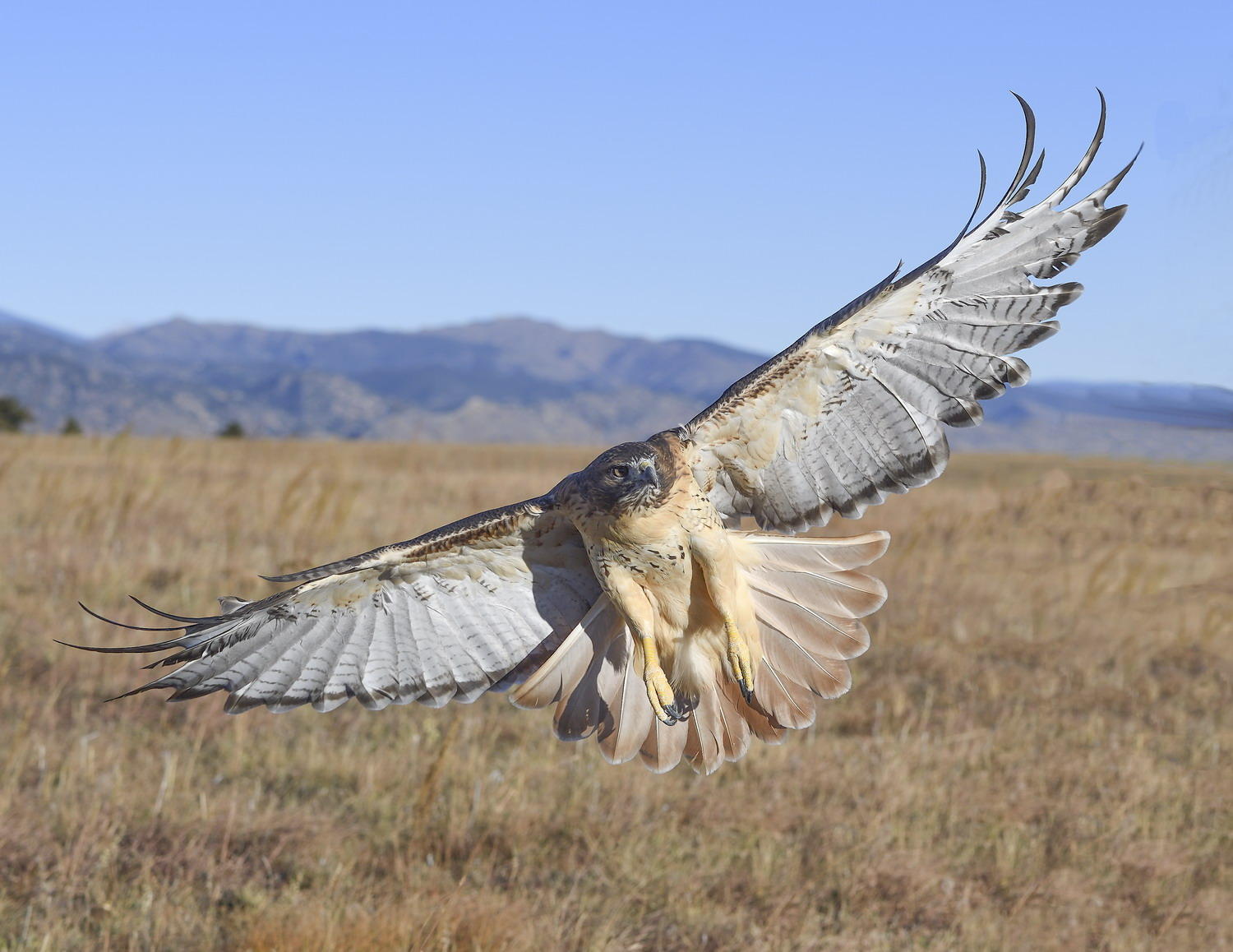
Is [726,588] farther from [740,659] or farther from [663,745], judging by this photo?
[663,745]

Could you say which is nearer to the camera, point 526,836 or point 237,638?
point 237,638

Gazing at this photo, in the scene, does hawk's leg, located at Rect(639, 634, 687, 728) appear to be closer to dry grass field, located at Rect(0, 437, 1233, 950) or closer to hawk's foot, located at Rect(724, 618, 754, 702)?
hawk's foot, located at Rect(724, 618, 754, 702)

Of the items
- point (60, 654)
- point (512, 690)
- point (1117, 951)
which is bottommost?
point (1117, 951)

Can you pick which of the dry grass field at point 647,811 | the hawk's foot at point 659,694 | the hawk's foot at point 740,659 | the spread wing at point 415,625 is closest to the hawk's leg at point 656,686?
the hawk's foot at point 659,694

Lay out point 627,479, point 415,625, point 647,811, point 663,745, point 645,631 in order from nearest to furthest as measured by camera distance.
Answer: point 627,479 < point 645,631 < point 663,745 < point 415,625 < point 647,811

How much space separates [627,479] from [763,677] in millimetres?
871

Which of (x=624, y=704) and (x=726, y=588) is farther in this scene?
(x=624, y=704)

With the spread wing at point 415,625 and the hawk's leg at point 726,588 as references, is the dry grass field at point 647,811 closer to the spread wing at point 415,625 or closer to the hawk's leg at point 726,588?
the spread wing at point 415,625

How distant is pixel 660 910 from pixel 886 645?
3.71 metres

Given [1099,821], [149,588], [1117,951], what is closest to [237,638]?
[1117,951]

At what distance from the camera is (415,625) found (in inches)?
137

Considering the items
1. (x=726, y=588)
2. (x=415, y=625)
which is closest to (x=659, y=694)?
(x=726, y=588)

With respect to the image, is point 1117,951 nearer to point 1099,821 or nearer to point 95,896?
point 1099,821

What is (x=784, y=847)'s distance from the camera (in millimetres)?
4148
